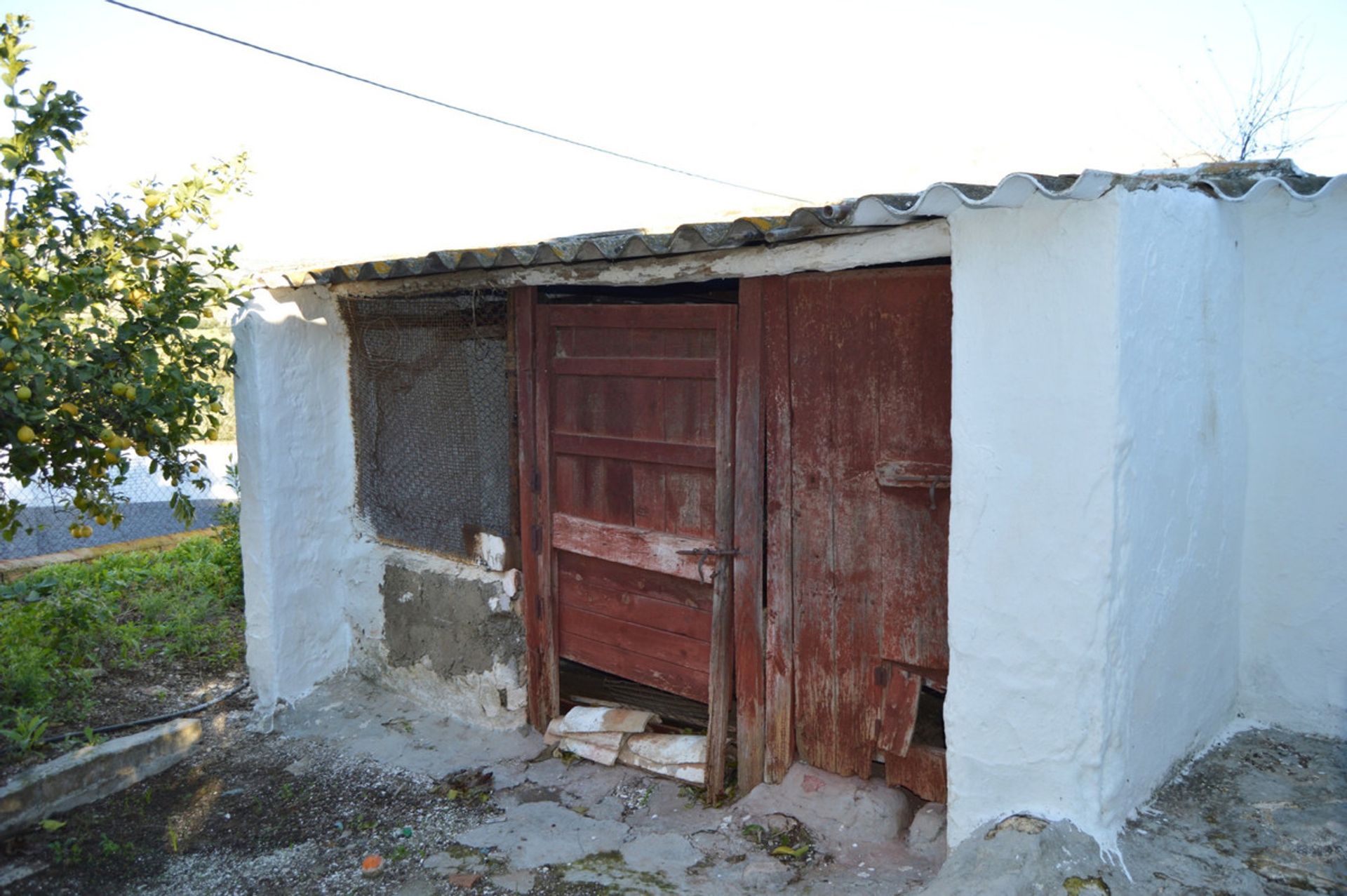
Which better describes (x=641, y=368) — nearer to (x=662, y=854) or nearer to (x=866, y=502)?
(x=866, y=502)

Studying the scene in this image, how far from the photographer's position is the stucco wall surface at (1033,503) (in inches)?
104

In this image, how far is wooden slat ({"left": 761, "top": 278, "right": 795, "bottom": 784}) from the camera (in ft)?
11.9

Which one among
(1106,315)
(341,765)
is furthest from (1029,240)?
(341,765)

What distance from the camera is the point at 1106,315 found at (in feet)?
8.49

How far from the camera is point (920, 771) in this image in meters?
3.42

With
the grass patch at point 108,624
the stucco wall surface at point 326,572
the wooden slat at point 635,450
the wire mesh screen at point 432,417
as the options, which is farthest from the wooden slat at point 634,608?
the grass patch at point 108,624

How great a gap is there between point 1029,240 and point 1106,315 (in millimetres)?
317

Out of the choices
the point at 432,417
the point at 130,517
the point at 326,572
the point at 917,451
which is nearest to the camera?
the point at 917,451

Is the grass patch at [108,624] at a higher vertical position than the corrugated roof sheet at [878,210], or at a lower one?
lower

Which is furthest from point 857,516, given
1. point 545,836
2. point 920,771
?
point 545,836

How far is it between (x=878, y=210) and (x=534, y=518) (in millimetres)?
2531

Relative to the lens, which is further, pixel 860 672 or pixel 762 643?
pixel 762 643

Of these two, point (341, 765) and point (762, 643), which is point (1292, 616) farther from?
point (341, 765)

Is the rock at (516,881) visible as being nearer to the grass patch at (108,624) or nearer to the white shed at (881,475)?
the white shed at (881,475)
